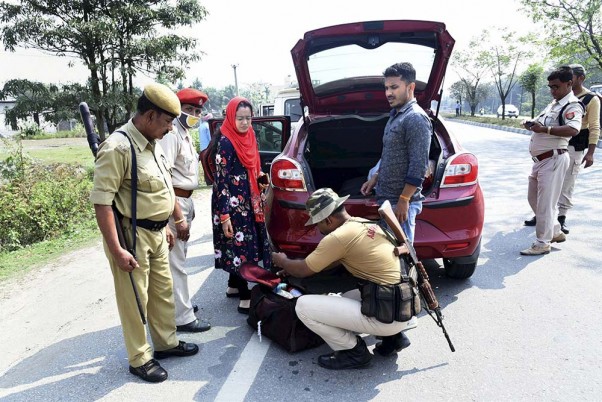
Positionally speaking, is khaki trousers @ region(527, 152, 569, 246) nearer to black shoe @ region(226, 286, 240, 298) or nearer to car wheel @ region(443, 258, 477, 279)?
car wheel @ region(443, 258, 477, 279)

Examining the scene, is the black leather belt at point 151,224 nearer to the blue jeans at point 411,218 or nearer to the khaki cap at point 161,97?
the khaki cap at point 161,97

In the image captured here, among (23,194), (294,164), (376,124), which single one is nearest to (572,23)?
(376,124)

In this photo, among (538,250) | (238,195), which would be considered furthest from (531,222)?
(238,195)

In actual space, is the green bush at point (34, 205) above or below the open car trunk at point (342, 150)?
below

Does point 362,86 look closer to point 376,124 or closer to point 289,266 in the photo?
point 376,124

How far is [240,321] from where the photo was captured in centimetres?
319

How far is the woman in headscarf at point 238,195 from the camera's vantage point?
303 centimetres

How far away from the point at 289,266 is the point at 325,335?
46 centimetres

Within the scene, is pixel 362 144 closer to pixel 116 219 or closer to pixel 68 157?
pixel 116 219

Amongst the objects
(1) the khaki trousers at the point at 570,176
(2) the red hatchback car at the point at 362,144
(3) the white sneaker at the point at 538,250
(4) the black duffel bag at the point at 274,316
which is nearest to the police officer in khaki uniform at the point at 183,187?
(4) the black duffel bag at the point at 274,316

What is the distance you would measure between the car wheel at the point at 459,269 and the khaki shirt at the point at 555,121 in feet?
5.04

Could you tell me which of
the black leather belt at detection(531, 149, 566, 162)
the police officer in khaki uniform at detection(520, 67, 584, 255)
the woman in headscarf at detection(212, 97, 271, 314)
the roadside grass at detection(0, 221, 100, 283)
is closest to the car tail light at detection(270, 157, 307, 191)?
the woman in headscarf at detection(212, 97, 271, 314)

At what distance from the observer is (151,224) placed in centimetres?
245

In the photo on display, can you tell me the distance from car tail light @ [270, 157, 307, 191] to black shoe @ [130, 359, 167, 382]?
1.49 metres
